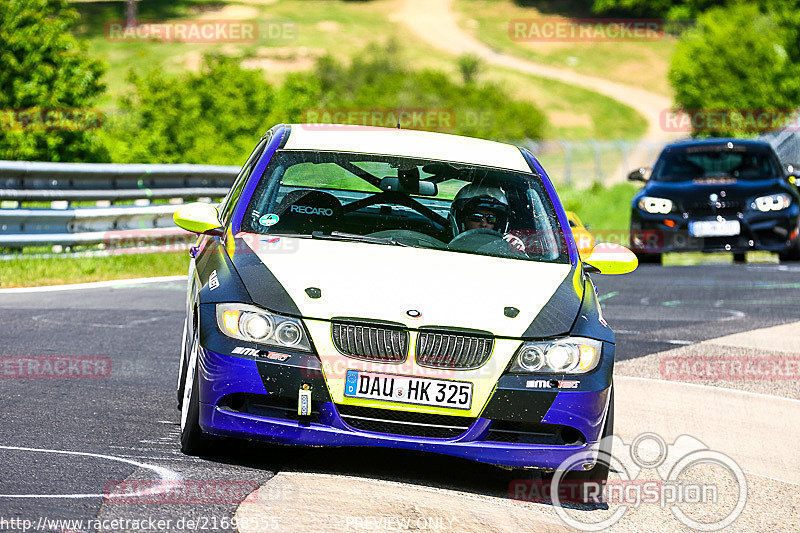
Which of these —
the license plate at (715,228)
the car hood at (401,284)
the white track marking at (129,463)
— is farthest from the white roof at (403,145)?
the license plate at (715,228)

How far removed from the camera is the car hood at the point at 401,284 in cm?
590

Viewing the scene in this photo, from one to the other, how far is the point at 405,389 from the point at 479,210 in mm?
1790

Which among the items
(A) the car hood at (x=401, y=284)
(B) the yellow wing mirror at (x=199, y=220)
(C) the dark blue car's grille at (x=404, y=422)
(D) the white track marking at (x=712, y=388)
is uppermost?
(B) the yellow wing mirror at (x=199, y=220)

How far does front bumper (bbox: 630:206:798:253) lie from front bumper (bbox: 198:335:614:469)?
11610mm

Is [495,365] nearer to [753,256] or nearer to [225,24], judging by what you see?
[753,256]

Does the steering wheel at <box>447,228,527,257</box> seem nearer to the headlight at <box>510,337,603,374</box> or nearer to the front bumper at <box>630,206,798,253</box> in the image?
the headlight at <box>510,337,603,374</box>

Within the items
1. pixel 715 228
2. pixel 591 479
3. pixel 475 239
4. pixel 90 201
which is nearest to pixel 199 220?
pixel 475 239

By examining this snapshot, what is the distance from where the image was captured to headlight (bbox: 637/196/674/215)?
1752cm

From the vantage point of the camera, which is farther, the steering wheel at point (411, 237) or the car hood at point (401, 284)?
the steering wheel at point (411, 237)

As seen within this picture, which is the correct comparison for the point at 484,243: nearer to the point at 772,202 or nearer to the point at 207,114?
the point at 772,202

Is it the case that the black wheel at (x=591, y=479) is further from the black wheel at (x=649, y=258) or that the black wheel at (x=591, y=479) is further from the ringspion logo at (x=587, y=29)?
the ringspion logo at (x=587, y=29)

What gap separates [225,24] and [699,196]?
309 ft

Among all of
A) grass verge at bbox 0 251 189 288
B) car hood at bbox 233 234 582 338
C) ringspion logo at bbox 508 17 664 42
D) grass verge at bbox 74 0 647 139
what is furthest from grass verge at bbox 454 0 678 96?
car hood at bbox 233 234 582 338

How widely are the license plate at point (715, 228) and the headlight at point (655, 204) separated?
0.44 meters
